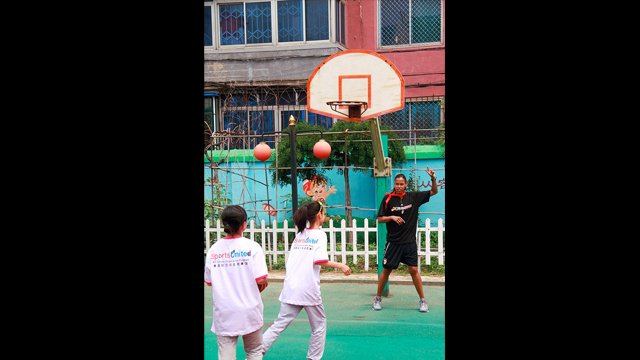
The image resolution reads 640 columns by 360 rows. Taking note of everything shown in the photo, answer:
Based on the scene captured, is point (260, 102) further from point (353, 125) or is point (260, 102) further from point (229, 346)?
point (229, 346)

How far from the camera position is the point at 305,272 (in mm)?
5367

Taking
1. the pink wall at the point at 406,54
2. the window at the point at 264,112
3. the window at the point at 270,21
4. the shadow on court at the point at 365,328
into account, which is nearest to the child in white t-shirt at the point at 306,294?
the shadow on court at the point at 365,328

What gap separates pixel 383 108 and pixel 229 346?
176 inches

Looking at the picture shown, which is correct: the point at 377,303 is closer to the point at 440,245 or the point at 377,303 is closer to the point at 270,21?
the point at 440,245

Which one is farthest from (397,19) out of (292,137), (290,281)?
(290,281)

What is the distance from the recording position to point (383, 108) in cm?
831

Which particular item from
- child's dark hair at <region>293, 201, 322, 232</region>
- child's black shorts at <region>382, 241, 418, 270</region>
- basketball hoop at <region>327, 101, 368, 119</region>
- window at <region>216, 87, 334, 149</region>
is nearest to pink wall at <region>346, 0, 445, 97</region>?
window at <region>216, 87, 334, 149</region>

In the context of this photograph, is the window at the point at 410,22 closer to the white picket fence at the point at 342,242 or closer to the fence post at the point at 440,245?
the white picket fence at the point at 342,242

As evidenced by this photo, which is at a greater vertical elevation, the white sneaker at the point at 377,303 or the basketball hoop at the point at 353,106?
the basketball hoop at the point at 353,106

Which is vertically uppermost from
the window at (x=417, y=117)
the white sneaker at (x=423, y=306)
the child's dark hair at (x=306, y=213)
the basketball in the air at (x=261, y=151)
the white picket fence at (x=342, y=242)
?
the window at (x=417, y=117)

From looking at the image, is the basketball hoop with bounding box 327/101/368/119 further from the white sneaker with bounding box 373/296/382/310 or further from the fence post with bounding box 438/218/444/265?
the fence post with bounding box 438/218/444/265

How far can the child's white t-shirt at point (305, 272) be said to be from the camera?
209 inches

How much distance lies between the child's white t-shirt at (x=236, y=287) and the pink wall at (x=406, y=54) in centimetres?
1034
